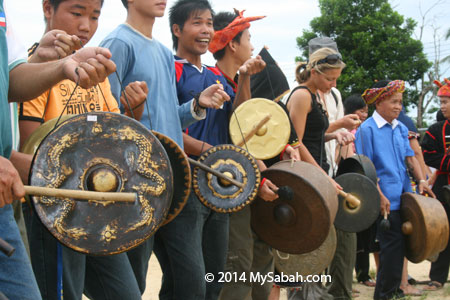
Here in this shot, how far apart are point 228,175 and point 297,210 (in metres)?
0.79

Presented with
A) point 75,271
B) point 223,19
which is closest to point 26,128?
point 75,271

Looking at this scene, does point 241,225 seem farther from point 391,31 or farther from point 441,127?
point 391,31

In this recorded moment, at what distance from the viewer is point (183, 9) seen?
3.87m

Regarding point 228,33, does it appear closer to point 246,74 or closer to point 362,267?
point 246,74

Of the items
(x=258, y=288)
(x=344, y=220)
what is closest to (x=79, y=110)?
(x=258, y=288)

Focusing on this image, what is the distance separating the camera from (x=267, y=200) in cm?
380

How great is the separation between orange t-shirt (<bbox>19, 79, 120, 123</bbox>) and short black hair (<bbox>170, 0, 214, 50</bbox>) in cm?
120

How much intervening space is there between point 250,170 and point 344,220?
1788 mm

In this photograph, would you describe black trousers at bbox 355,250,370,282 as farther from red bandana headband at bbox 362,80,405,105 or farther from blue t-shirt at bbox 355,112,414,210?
red bandana headband at bbox 362,80,405,105

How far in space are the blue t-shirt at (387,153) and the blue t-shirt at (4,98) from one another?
4.02 meters

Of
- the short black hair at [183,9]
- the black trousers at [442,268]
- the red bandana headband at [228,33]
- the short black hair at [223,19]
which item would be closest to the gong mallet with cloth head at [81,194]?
the short black hair at [183,9]

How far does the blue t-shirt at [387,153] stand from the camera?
18.4ft

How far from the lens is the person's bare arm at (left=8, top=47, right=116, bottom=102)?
203 centimetres

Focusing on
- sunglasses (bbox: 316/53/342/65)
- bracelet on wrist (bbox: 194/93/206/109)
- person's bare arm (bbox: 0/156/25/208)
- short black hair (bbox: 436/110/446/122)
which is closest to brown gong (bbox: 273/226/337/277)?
sunglasses (bbox: 316/53/342/65)
